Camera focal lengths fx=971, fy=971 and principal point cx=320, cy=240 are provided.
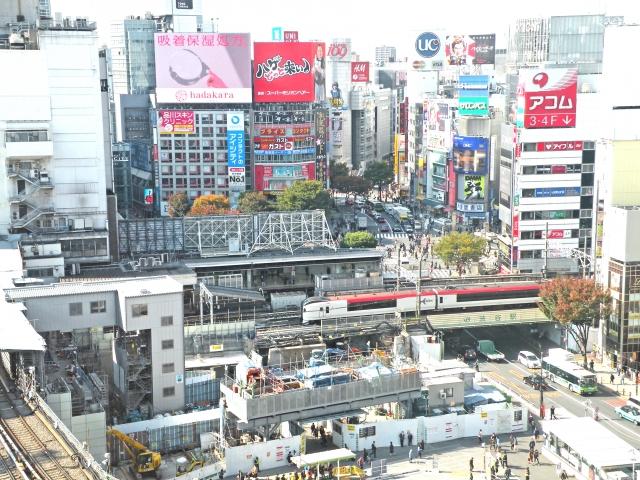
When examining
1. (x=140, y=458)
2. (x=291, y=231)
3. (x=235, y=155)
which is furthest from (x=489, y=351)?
(x=235, y=155)

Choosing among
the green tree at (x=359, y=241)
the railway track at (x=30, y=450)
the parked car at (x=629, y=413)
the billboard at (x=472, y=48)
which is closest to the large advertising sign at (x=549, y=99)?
the green tree at (x=359, y=241)

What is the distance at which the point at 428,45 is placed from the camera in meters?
149

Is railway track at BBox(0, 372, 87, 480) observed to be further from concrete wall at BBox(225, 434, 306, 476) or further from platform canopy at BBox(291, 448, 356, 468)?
platform canopy at BBox(291, 448, 356, 468)

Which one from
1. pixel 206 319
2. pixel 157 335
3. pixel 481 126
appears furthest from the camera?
pixel 481 126

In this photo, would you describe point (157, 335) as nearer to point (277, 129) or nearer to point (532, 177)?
point (532, 177)

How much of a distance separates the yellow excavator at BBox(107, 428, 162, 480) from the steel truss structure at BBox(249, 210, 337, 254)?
33.3 metres

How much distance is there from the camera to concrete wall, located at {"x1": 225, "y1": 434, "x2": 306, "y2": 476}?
4544 centimetres

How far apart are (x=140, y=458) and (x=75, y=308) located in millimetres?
9725

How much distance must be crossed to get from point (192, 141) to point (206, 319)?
5620 cm

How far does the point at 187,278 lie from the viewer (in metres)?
66.1

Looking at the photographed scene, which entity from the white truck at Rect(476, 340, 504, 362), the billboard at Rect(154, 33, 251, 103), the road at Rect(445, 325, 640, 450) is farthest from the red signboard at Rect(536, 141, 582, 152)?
the billboard at Rect(154, 33, 251, 103)

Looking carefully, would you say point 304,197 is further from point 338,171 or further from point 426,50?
point 426,50

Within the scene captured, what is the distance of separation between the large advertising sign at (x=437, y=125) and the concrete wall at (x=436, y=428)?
7341 cm

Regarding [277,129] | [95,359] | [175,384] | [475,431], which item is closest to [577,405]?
[475,431]
